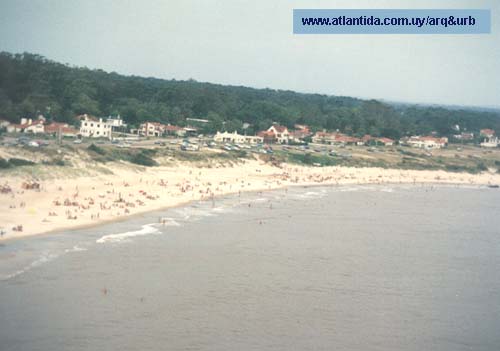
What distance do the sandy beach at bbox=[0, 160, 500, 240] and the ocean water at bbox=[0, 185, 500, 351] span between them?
1.55 m

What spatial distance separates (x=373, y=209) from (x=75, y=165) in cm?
1958

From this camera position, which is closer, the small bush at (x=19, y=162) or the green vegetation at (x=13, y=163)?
the green vegetation at (x=13, y=163)

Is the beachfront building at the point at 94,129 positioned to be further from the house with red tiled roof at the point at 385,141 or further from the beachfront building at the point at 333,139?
the house with red tiled roof at the point at 385,141

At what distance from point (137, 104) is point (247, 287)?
2767 inches

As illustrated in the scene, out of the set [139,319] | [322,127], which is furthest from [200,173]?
[322,127]

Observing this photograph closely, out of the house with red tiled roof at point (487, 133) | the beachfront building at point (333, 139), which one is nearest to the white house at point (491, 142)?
the house with red tiled roof at point (487, 133)

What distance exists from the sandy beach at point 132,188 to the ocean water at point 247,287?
1.55 meters

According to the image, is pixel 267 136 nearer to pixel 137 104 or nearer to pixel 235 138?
pixel 235 138

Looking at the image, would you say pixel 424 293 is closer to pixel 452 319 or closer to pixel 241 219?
pixel 452 319

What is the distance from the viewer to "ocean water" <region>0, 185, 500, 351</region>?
1482 cm

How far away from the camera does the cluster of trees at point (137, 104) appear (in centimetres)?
7150

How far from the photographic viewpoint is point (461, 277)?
73.6ft

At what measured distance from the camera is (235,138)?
81.3 meters

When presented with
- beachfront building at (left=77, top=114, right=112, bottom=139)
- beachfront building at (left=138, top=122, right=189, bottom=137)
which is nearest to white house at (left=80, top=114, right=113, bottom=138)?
beachfront building at (left=77, top=114, right=112, bottom=139)
